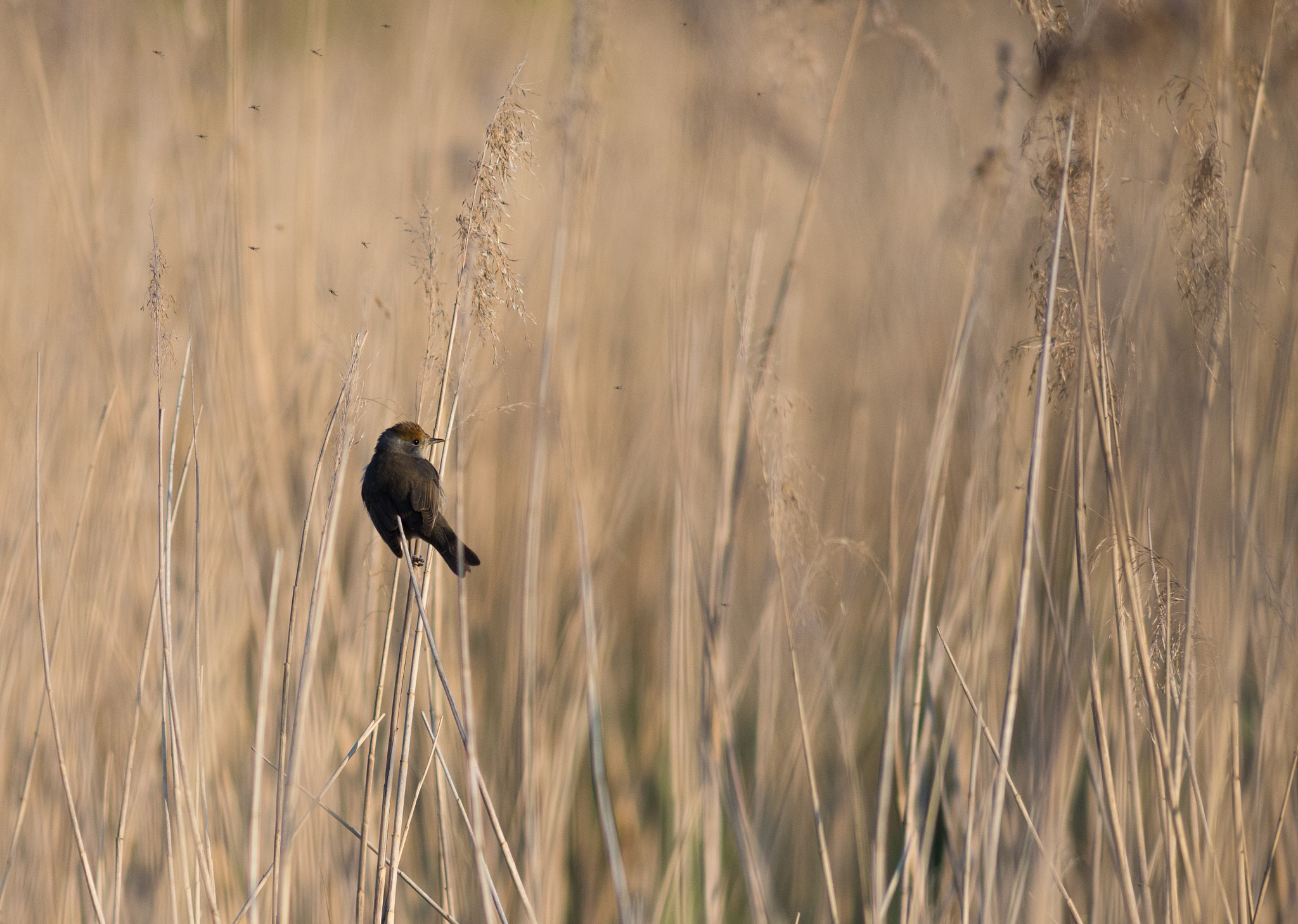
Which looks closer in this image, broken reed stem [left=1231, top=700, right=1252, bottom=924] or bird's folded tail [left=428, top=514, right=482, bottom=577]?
broken reed stem [left=1231, top=700, right=1252, bottom=924]

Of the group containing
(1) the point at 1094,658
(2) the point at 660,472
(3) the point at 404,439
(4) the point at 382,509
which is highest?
(2) the point at 660,472

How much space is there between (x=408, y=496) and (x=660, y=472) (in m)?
1.04

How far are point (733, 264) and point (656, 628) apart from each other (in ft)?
3.79

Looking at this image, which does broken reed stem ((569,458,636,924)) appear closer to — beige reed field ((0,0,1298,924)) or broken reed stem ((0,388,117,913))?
beige reed field ((0,0,1298,924))

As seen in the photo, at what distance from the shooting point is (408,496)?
1.50 metres

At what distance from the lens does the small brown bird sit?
4.86 feet

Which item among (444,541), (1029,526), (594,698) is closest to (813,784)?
(594,698)

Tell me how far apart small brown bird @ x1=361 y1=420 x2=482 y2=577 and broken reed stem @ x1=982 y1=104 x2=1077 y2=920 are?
0.78 metres

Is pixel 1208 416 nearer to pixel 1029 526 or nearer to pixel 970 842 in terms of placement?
pixel 1029 526

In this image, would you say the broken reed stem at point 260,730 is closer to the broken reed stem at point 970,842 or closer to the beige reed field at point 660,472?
the beige reed field at point 660,472

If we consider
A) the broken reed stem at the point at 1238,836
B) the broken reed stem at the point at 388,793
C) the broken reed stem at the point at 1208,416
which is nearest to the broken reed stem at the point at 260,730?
the broken reed stem at the point at 388,793

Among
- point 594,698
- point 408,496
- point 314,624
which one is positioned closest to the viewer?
point 314,624

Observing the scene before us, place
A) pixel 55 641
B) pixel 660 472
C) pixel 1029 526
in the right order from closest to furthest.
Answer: pixel 1029 526 → pixel 55 641 → pixel 660 472

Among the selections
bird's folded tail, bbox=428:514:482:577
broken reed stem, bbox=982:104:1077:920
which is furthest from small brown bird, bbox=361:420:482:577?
broken reed stem, bbox=982:104:1077:920
